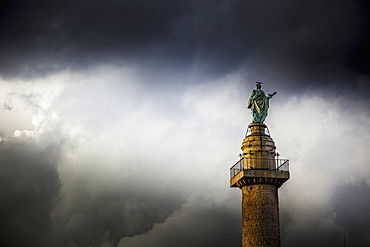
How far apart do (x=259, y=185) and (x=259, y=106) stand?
623 cm

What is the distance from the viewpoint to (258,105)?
50562 millimetres

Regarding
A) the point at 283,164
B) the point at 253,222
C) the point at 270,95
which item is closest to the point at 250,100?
the point at 270,95

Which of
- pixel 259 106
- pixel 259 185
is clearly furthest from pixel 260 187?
pixel 259 106

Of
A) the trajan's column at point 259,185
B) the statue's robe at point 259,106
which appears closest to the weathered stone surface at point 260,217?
the trajan's column at point 259,185

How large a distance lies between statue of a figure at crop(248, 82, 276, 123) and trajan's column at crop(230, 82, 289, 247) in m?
0.81

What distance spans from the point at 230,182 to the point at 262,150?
3.54m

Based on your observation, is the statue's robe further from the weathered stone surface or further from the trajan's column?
the weathered stone surface

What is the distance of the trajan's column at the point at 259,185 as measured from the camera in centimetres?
4694

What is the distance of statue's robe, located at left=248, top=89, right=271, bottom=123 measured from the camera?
50.5 meters

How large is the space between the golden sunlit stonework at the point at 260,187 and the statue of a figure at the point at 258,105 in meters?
1.56

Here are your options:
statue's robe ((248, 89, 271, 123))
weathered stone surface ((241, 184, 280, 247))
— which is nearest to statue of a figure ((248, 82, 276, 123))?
statue's robe ((248, 89, 271, 123))

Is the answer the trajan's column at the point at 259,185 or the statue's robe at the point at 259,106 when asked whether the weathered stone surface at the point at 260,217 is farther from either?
the statue's robe at the point at 259,106

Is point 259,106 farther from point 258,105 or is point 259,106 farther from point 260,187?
point 260,187

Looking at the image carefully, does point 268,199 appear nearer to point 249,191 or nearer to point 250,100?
point 249,191
